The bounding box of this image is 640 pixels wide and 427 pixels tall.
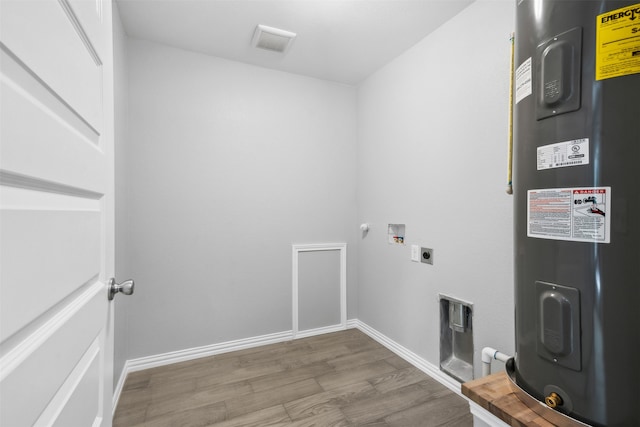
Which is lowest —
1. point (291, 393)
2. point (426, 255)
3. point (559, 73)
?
point (291, 393)

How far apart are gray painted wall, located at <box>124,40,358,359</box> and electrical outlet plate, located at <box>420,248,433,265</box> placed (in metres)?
0.97

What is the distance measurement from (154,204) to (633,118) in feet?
8.73

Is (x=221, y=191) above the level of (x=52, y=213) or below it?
above

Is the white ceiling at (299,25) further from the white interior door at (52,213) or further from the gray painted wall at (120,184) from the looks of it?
the white interior door at (52,213)

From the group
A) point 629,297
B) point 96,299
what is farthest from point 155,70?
point 629,297

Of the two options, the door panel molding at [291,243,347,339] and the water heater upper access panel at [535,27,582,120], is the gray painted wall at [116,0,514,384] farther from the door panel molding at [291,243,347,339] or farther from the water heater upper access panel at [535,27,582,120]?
the water heater upper access panel at [535,27,582,120]

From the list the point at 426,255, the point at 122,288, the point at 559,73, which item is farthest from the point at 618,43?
the point at 426,255

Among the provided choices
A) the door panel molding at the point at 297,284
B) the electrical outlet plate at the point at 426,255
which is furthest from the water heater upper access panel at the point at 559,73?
the door panel molding at the point at 297,284

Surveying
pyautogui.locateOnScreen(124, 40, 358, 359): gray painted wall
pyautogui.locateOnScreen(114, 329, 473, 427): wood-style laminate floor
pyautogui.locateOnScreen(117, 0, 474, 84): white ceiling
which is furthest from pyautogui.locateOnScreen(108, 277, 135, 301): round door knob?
pyautogui.locateOnScreen(117, 0, 474, 84): white ceiling

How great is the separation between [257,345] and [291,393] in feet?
2.66

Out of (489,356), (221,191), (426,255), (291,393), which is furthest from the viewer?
(221,191)

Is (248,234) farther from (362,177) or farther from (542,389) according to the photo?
(542,389)

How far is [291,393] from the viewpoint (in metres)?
1.98

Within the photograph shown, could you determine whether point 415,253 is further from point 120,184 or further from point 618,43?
point 120,184
